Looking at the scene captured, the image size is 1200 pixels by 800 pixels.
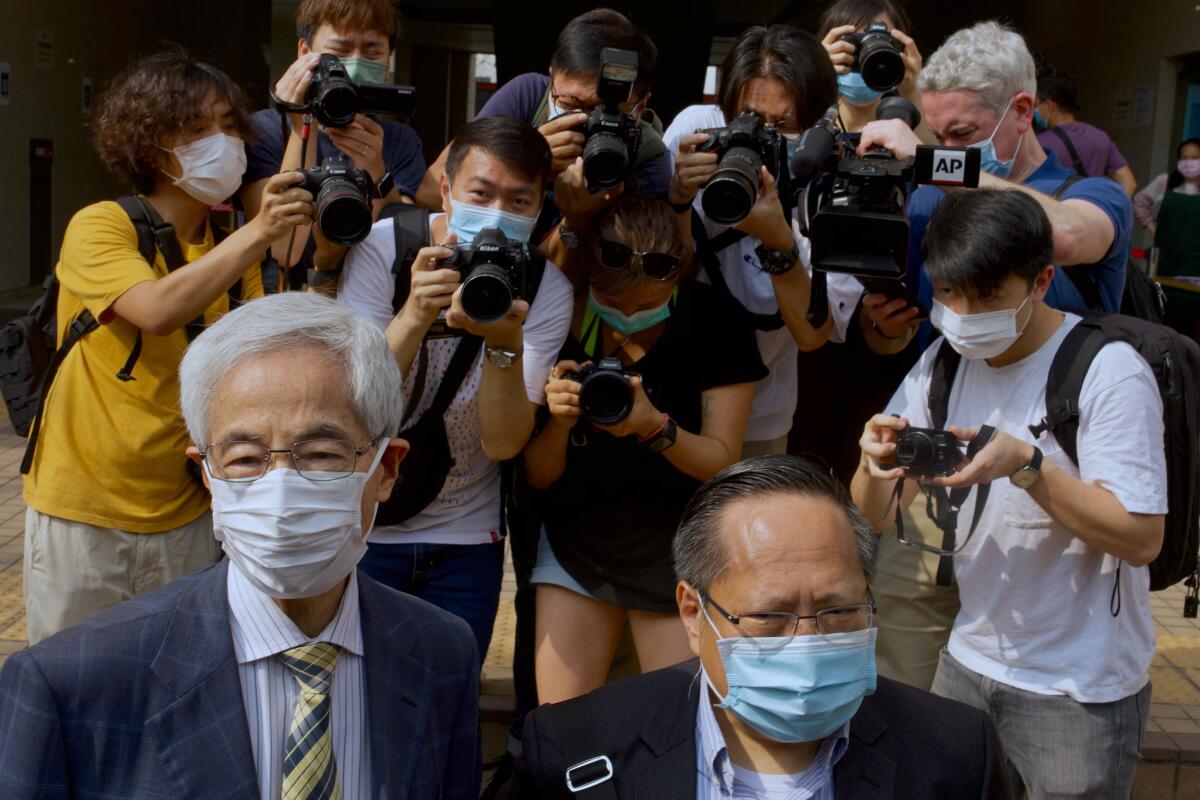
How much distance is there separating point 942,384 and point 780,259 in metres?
0.52

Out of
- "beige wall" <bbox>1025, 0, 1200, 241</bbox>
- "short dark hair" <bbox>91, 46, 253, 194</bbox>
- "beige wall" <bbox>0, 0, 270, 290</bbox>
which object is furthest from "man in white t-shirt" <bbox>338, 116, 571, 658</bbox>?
"beige wall" <bbox>1025, 0, 1200, 241</bbox>

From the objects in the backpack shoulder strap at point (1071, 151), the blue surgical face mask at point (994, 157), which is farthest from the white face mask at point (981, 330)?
the backpack shoulder strap at point (1071, 151)

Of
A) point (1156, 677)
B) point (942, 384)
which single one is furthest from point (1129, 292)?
point (1156, 677)

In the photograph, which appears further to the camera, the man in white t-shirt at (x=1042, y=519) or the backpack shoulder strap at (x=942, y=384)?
the backpack shoulder strap at (x=942, y=384)

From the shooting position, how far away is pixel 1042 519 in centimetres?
288

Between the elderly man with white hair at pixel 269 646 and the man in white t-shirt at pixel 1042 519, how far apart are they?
3.92ft

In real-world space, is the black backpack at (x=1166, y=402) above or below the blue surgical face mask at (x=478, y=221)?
below

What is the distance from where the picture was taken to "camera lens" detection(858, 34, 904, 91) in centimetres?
348

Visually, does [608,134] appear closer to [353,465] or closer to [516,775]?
[353,465]

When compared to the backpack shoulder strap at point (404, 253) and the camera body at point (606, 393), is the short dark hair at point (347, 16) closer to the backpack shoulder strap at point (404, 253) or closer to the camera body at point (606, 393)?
the backpack shoulder strap at point (404, 253)

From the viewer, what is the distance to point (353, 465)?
6.63 feet

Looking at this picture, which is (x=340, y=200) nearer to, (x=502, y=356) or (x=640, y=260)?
(x=502, y=356)

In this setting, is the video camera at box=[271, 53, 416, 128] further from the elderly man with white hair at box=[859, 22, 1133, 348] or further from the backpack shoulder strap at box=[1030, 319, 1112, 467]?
the backpack shoulder strap at box=[1030, 319, 1112, 467]

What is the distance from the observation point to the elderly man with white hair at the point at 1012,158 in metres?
3.12
